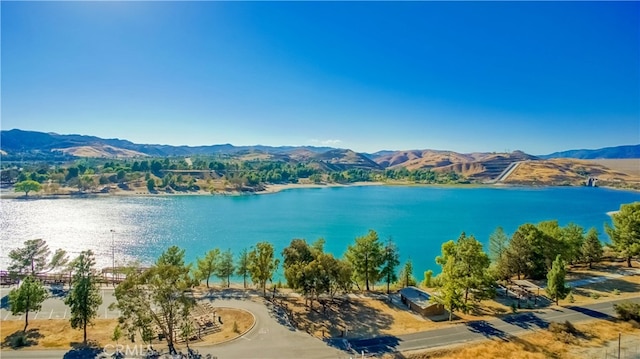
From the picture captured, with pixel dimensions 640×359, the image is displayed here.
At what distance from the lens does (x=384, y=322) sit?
31.5 meters

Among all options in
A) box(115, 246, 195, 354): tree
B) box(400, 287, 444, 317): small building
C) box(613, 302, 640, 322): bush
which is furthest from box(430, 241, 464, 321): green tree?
box(115, 246, 195, 354): tree

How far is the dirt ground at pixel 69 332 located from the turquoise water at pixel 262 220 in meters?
34.2

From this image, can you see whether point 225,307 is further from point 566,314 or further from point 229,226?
point 229,226

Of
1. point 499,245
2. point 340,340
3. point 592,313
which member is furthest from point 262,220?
point 592,313

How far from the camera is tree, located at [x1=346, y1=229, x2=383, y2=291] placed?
4228cm

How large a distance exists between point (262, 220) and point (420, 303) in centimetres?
7840

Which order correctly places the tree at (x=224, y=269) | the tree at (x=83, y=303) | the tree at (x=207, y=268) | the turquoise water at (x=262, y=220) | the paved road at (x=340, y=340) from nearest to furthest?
1. the paved road at (x=340, y=340)
2. the tree at (x=83, y=303)
3. the tree at (x=207, y=268)
4. the tree at (x=224, y=269)
5. the turquoise water at (x=262, y=220)

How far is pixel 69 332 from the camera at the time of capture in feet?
→ 92.6

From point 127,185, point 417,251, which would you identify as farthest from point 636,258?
point 127,185

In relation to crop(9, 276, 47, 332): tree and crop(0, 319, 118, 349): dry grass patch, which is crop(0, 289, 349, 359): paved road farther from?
crop(9, 276, 47, 332): tree

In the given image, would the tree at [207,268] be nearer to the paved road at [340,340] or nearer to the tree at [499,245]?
the paved road at [340,340]

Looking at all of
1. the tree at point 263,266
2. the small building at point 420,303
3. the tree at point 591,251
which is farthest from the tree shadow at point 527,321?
the tree at point 591,251

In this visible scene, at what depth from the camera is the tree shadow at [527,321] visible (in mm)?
29672

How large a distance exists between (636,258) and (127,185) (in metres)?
176
